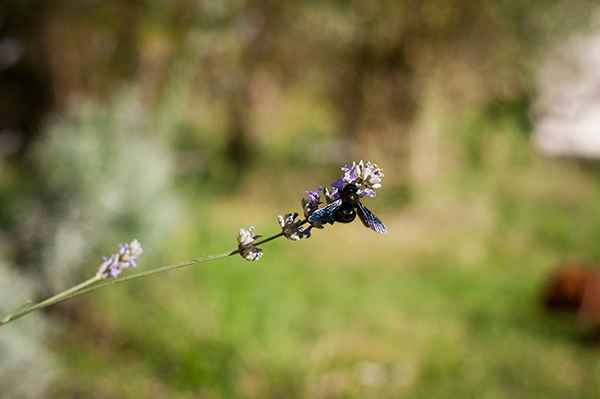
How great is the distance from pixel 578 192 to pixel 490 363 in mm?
3667

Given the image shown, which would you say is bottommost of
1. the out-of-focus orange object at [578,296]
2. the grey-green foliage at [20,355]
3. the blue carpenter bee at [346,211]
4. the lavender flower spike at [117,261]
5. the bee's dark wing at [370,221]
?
the bee's dark wing at [370,221]

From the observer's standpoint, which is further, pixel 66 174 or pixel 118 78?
pixel 118 78

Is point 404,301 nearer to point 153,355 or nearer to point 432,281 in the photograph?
point 432,281

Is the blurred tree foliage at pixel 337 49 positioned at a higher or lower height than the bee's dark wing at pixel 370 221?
higher

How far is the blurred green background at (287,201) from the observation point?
10.3 feet

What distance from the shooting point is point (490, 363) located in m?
3.33

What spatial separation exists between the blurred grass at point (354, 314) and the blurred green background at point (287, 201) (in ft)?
0.05

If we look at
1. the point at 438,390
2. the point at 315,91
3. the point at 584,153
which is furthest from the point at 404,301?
the point at 584,153

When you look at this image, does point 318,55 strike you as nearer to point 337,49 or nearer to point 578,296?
point 337,49

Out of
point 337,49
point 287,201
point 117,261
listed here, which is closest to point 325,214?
point 117,261

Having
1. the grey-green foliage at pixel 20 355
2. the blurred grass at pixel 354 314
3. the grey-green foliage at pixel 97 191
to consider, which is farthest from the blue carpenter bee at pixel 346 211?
the grey-green foliage at pixel 97 191

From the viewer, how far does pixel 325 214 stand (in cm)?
93

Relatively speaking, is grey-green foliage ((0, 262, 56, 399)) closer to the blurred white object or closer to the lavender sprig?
the lavender sprig

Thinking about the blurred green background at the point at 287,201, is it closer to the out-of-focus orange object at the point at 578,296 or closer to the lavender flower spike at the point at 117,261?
the out-of-focus orange object at the point at 578,296
